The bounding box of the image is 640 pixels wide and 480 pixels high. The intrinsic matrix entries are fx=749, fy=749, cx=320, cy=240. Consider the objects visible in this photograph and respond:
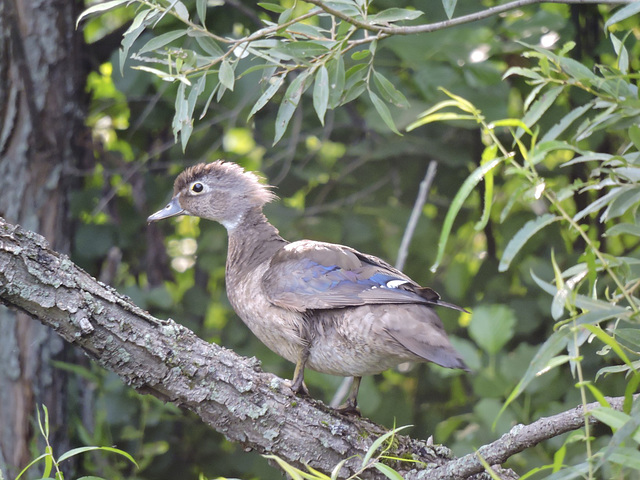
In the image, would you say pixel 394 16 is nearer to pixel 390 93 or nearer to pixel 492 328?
pixel 390 93

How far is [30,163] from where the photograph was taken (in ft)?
12.6

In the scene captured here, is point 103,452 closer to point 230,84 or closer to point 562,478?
point 230,84

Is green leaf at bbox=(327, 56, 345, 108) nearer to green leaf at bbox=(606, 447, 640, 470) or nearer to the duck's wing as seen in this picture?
the duck's wing

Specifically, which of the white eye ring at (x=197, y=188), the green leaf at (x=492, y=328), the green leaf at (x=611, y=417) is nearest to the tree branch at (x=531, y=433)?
the green leaf at (x=611, y=417)

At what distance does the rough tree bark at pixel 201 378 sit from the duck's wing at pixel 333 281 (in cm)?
37

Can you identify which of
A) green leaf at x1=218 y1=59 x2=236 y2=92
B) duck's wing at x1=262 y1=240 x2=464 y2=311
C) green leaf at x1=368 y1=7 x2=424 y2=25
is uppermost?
green leaf at x1=368 y1=7 x2=424 y2=25

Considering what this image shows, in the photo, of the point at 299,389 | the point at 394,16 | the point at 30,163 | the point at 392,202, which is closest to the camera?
the point at 394,16

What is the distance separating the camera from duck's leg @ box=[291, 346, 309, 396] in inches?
108

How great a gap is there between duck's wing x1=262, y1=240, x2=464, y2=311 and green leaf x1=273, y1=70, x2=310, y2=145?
0.79m

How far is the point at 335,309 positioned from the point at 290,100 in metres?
0.96

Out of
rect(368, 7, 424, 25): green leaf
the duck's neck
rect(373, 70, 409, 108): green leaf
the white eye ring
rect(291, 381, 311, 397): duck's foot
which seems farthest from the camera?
the white eye ring

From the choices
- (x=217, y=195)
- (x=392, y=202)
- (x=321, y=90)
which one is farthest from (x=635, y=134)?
(x=392, y=202)

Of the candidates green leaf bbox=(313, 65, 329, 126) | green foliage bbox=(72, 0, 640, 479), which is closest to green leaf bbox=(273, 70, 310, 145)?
green leaf bbox=(313, 65, 329, 126)

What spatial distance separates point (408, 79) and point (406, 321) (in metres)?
1.81
